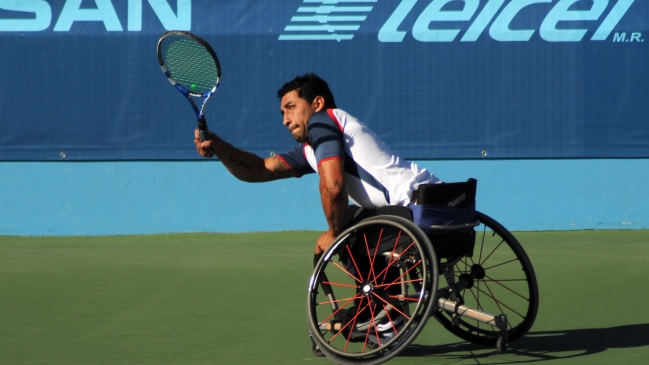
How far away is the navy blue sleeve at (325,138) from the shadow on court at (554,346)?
3.44 feet

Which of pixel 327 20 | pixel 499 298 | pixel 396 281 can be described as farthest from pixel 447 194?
pixel 327 20

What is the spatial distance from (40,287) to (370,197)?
3058mm

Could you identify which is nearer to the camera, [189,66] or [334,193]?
[334,193]

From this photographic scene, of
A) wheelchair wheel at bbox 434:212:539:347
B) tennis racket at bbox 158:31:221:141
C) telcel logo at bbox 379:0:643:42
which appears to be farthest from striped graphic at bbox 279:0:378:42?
tennis racket at bbox 158:31:221:141

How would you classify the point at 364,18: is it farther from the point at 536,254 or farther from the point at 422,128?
the point at 536,254

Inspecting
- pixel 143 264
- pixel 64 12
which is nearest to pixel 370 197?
pixel 143 264

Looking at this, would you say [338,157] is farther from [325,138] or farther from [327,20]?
[327,20]

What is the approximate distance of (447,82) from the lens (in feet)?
29.5

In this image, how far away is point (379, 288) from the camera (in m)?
4.03

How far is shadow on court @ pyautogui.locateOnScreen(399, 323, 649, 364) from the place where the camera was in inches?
166

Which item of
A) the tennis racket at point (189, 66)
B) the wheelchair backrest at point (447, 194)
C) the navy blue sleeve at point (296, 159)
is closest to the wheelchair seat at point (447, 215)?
the wheelchair backrest at point (447, 194)

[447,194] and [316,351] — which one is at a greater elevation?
[447,194]

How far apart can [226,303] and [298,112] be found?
5.70ft

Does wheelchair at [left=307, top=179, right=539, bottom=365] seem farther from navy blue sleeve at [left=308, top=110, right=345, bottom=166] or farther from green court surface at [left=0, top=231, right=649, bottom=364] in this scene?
navy blue sleeve at [left=308, top=110, right=345, bottom=166]
